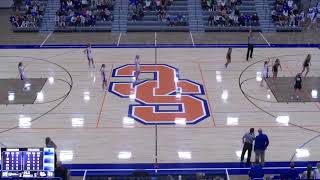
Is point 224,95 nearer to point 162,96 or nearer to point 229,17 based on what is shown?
point 162,96

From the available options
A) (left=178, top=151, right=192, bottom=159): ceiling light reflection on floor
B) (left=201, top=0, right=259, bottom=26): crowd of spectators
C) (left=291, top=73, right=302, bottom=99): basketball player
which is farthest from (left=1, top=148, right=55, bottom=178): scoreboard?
(left=201, top=0, right=259, bottom=26): crowd of spectators

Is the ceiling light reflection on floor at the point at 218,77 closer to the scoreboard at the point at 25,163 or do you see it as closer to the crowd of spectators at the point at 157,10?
the crowd of spectators at the point at 157,10

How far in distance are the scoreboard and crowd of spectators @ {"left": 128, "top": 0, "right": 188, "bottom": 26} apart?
22.4 meters

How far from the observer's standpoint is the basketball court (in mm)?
17391

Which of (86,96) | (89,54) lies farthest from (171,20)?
(86,96)

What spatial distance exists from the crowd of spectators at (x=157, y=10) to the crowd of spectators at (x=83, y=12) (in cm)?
165

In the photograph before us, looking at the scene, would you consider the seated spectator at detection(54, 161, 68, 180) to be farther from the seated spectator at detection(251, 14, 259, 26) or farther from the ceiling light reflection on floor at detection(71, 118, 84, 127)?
the seated spectator at detection(251, 14, 259, 26)

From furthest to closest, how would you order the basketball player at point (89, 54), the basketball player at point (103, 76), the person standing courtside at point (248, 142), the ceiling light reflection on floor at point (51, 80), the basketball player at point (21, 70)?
the basketball player at point (89, 54)
the ceiling light reflection on floor at point (51, 80)
the basketball player at point (21, 70)
the basketball player at point (103, 76)
the person standing courtside at point (248, 142)

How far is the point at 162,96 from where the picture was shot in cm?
2217

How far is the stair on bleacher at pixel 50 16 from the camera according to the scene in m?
34.7

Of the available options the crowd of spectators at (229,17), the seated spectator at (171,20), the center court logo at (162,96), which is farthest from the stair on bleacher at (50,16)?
the crowd of spectators at (229,17)

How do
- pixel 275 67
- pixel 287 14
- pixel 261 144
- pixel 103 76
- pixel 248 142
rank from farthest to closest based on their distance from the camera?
pixel 287 14 < pixel 275 67 < pixel 103 76 < pixel 248 142 < pixel 261 144

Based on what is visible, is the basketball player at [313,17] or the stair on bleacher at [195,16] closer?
the stair on bleacher at [195,16]

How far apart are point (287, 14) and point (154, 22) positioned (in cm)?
940
